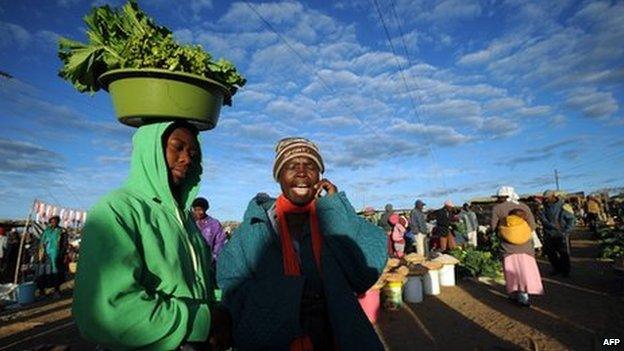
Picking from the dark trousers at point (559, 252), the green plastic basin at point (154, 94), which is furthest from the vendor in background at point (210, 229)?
the dark trousers at point (559, 252)

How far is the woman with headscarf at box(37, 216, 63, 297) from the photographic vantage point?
11.2 m

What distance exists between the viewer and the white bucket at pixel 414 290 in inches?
340

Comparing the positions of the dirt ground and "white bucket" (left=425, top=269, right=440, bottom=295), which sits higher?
"white bucket" (left=425, top=269, right=440, bottom=295)

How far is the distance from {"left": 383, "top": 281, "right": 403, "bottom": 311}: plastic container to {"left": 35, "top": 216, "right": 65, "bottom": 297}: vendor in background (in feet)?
29.3

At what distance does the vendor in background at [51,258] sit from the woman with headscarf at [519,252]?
1101 centimetres

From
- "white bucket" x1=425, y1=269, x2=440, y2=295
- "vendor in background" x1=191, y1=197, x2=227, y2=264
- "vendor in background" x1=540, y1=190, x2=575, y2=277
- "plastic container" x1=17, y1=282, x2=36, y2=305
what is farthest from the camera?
"plastic container" x1=17, y1=282, x2=36, y2=305

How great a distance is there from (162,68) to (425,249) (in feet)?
48.8

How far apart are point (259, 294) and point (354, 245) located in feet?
1.81

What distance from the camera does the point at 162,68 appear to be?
1.89 metres

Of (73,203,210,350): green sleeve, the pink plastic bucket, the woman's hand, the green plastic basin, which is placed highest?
the green plastic basin

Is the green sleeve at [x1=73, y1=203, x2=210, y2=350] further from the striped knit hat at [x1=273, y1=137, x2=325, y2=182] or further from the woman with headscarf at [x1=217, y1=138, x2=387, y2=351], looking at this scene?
the striped knit hat at [x1=273, y1=137, x2=325, y2=182]

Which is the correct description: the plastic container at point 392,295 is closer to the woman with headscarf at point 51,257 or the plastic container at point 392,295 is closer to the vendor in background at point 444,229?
the vendor in background at point 444,229

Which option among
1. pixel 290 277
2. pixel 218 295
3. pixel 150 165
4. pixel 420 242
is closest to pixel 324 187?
pixel 290 277

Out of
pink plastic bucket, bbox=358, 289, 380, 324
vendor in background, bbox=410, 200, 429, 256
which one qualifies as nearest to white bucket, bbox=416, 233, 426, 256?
vendor in background, bbox=410, 200, 429, 256
